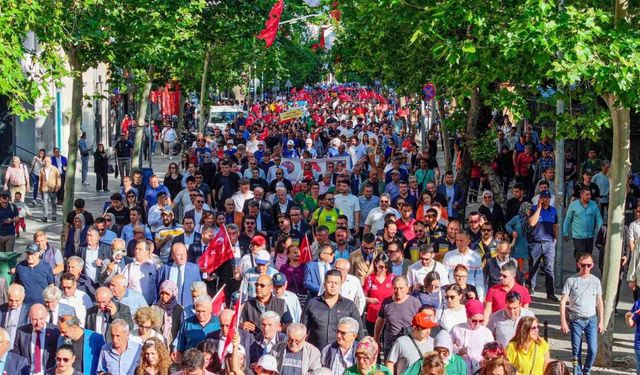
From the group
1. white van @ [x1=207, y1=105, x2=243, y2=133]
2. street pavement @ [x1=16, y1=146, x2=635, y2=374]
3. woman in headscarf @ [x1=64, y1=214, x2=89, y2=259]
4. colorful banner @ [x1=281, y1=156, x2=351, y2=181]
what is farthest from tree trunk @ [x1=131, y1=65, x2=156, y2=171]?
white van @ [x1=207, y1=105, x2=243, y2=133]

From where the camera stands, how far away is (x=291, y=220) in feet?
55.8

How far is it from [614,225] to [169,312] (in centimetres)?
537

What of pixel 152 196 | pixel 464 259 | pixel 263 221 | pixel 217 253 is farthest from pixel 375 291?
pixel 152 196

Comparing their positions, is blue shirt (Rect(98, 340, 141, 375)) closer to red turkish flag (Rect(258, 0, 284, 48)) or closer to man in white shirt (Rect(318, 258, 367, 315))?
man in white shirt (Rect(318, 258, 367, 315))

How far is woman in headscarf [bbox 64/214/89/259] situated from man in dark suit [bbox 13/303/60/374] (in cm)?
473

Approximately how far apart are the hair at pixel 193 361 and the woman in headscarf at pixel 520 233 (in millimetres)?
7883

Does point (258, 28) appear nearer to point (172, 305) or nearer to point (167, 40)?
point (167, 40)

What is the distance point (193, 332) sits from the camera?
11516mm

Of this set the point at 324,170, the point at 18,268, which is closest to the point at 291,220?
the point at 18,268

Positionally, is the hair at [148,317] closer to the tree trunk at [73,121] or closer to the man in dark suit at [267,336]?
the man in dark suit at [267,336]

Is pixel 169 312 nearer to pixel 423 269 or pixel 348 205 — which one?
pixel 423 269

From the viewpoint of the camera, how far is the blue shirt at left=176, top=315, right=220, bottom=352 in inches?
451

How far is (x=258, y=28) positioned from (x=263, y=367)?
58.9 feet

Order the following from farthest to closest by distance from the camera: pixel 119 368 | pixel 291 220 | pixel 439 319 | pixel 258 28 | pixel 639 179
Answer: pixel 258 28 → pixel 639 179 → pixel 291 220 → pixel 439 319 → pixel 119 368
